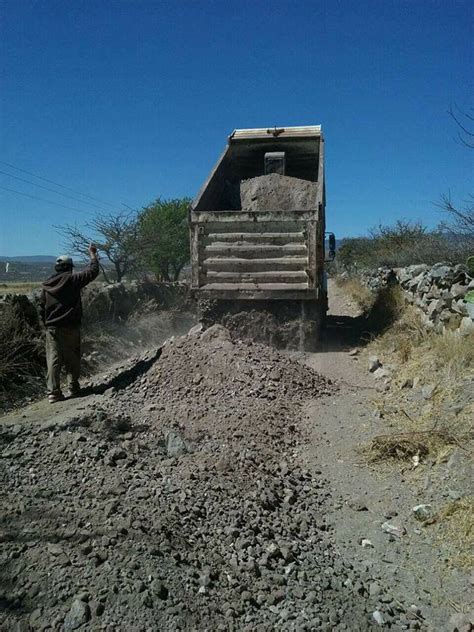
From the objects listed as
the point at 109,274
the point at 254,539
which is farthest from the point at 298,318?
the point at 109,274

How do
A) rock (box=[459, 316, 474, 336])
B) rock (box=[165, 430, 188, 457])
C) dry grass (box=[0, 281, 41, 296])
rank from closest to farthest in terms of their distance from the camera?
rock (box=[165, 430, 188, 457])
rock (box=[459, 316, 474, 336])
dry grass (box=[0, 281, 41, 296])

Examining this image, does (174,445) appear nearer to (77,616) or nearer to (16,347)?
(77,616)

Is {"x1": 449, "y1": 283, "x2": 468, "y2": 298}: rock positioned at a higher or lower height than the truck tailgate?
lower

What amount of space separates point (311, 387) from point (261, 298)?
1614 mm

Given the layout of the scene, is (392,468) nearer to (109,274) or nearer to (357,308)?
(357,308)

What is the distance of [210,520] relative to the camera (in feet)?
10.9

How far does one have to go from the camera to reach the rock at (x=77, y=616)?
2.33 metres

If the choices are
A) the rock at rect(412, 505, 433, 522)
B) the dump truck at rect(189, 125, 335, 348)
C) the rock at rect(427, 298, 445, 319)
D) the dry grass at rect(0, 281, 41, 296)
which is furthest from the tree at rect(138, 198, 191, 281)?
the rock at rect(412, 505, 433, 522)

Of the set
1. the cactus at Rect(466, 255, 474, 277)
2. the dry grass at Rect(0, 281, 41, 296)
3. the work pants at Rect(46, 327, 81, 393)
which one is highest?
the cactus at Rect(466, 255, 474, 277)

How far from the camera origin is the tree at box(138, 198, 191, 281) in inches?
695

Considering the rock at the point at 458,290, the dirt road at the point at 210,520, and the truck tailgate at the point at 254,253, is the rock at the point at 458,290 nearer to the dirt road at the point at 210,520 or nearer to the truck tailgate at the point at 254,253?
the dirt road at the point at 210,520

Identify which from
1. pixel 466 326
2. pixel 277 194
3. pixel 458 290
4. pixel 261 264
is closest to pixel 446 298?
pixel 458 290

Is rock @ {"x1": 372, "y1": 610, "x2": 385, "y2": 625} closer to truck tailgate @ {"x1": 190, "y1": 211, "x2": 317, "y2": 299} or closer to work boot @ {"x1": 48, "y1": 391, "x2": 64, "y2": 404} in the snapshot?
work boot @ {"x1": 48, "y1": 391, "x2": 64, "y2": 404}

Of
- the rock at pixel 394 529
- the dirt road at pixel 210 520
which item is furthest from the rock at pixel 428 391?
the rock at pixel 394 529
